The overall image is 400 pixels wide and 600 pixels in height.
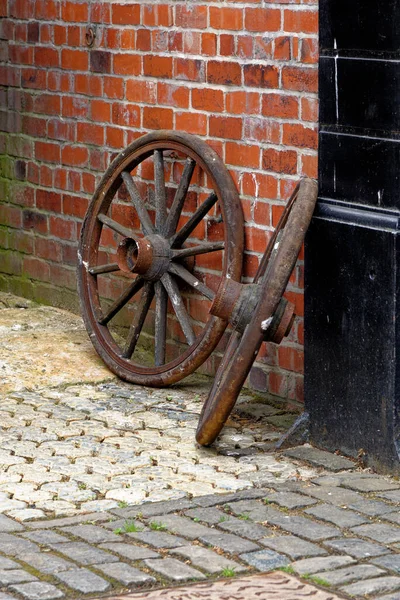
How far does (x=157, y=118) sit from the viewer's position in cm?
636

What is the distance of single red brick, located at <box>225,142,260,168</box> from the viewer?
18.8 ft

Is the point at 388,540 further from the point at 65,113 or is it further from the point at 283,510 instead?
the point at 65,113

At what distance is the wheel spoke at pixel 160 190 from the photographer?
6.14 metres

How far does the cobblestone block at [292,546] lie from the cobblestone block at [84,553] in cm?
50

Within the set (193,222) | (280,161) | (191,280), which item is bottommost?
(191,280)

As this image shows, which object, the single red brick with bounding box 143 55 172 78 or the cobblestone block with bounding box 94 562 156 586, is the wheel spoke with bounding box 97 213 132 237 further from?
the cobblestone block with bounding box 94 562 156 586

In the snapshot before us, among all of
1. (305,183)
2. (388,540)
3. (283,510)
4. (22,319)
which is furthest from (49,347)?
(388,540)

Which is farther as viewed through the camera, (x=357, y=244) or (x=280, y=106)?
(x=280, y=106)

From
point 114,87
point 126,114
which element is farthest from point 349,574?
point 114,87

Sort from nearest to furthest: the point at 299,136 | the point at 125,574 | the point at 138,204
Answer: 1. the point at 125,574
2. the point at 299,136
3. the point at 138,204

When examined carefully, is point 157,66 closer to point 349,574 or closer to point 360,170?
point 360,170

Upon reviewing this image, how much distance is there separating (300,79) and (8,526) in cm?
224

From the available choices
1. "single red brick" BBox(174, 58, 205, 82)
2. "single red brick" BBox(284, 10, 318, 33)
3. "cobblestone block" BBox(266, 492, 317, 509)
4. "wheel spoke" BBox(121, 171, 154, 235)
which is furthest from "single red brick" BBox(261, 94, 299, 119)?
"cobblestone block" BBox(266, 492, 317, 509)

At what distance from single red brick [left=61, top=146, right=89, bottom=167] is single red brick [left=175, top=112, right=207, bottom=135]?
0.88 metres
